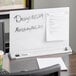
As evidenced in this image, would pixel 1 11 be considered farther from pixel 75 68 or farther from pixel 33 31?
pixel 75 68

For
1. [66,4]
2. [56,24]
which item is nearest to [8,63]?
[56,24]

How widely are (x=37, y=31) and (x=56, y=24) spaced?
15 centimetres

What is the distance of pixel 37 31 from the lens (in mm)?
1722

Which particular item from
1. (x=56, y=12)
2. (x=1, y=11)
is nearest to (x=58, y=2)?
(x=1, y=11)

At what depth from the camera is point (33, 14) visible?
1.71 m

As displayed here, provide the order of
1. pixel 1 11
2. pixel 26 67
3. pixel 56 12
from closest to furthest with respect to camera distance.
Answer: pixel 26 67, pixel 56 12, pixel 1 11

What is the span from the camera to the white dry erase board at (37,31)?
1690 mm

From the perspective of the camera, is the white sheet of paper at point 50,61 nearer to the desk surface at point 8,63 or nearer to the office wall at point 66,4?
the desk surface at point 8,63

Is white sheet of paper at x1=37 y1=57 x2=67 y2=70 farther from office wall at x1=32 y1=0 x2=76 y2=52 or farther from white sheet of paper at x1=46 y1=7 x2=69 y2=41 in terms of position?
office wall at x1=32 y1=0 x2=76 y2=52

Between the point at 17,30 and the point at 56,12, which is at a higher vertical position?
the point at 56,12

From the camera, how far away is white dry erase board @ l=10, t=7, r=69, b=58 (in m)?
1.69

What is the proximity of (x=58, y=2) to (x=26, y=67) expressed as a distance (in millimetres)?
1485

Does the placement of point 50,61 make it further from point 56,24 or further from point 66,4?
point 66,4

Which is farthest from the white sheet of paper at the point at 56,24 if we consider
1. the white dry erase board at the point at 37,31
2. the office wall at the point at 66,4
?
the office wall at the point at 66,4
